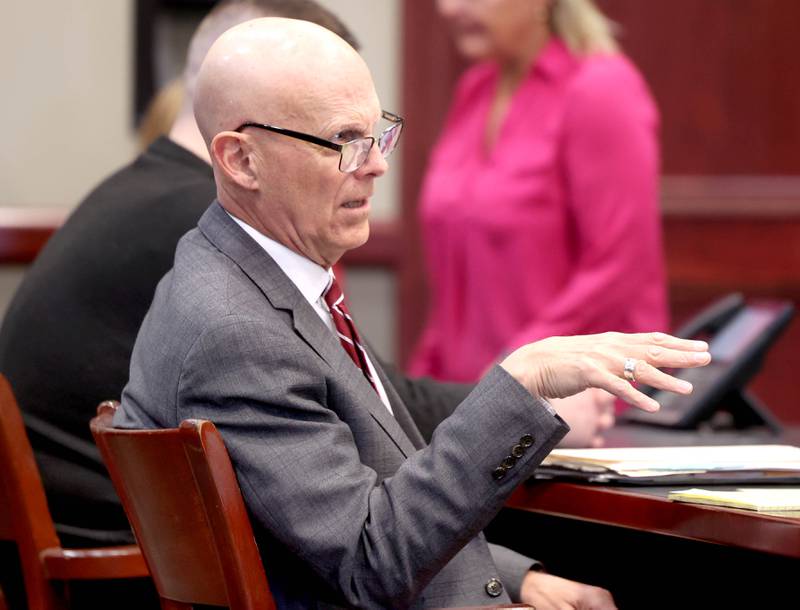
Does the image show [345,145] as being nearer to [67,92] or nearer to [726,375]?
[726,375]

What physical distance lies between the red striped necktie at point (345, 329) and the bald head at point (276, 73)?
228mm

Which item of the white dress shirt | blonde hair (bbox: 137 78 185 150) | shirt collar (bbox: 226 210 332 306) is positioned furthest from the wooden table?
blonde hair (bbox: 137 78 185 150)

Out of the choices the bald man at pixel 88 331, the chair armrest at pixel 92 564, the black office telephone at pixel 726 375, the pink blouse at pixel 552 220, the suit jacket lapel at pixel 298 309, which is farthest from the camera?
the pink blouse at pixel 552 220

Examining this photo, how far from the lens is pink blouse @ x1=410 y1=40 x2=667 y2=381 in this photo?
328 cm

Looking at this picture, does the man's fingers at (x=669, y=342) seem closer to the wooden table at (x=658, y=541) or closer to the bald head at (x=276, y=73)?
the wooden table at (x=658, y=541)

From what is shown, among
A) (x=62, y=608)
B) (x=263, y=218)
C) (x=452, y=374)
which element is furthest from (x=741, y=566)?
(x=452, y=374)

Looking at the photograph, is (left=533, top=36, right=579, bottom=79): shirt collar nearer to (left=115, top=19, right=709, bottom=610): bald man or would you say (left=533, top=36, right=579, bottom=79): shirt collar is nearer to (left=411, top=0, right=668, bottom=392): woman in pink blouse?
(left=411, top=0, right=668, bottom=392): woman in pink blouse

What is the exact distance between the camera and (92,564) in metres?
2.01

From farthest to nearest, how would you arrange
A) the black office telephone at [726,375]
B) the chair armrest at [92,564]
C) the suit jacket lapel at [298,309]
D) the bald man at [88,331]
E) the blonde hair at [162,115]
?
the blonde hair at [162,115] < the black office telephone at [726,375] < the bald man at [88,331] < the chair armrest at [92,564] < the suit jacket lapel at [298,309]

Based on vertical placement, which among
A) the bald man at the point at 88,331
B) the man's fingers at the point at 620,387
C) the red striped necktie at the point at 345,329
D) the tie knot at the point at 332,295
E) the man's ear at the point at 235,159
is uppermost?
the man's ear at the point at 235,159

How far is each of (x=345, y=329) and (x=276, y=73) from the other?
320mm

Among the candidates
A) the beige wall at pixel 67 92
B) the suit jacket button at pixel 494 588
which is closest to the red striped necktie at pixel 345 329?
the suit jacket button at pixel 494 588

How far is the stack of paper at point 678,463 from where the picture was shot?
1803 mm

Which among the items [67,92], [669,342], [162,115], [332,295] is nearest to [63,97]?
[67,92]
